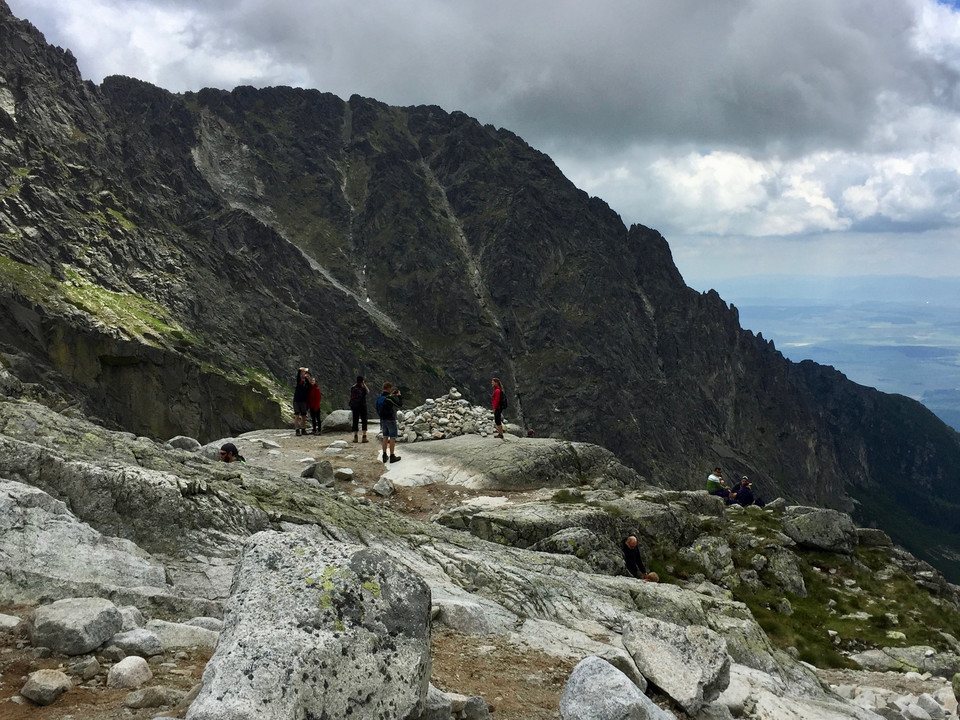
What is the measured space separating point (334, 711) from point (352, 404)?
27.1 meters

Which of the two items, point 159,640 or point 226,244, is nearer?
point 159,640

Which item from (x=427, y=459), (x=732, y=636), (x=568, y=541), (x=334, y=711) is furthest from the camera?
(x=427, y=459)

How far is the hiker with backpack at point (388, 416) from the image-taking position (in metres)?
29.7

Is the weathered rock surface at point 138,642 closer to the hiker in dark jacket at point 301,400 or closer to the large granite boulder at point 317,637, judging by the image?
the large granite boulder at point 317,637

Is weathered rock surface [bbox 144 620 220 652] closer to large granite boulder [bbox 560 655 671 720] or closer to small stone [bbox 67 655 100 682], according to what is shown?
small stone [bbox 67 655 100 682]

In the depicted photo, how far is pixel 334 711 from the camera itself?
19.4 ft

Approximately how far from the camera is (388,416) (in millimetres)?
29938

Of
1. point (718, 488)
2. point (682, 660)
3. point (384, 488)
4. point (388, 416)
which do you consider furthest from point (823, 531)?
point (682, 660)

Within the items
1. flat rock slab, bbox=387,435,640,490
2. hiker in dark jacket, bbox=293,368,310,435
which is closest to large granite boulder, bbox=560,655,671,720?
flat rock slab, bbox=387,435,640,490

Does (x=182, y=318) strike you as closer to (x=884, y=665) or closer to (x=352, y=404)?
(x=352, y=404)

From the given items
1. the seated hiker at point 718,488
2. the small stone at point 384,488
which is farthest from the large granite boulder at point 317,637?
the seated hiker at point 718,488

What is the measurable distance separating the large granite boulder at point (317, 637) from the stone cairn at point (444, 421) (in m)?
28.0

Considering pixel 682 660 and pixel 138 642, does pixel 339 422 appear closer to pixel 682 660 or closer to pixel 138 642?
pixel 682 660

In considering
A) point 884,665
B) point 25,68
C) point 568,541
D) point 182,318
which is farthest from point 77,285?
point 884,665
